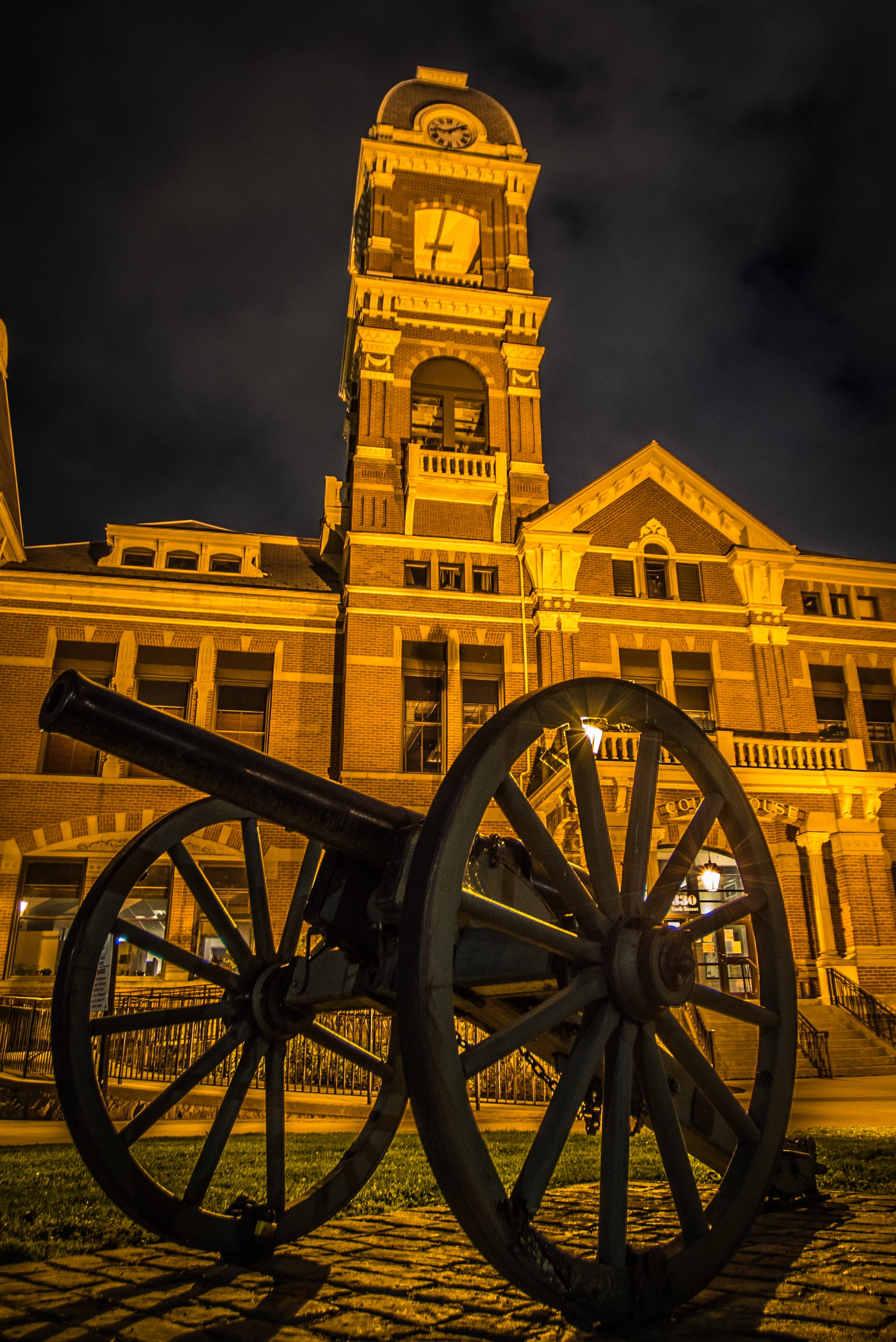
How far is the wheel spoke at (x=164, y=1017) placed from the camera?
4.02 meters

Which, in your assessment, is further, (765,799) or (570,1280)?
(765,799)

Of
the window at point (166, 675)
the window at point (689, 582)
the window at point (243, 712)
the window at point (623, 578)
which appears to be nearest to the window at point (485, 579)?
the window at point (623, 578)

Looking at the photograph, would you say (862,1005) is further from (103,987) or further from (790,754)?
(103,987)

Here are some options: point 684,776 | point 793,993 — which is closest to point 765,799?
point 684,776

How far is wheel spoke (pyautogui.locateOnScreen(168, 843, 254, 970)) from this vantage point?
425cm

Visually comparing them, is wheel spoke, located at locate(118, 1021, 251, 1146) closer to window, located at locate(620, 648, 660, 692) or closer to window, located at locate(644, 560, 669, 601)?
window, located at locate(620, 648, 660, 692)

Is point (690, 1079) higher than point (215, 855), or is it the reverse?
point (215, 855)

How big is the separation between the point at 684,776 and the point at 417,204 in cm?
1712

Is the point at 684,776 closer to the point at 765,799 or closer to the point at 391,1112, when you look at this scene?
the point at 765,799

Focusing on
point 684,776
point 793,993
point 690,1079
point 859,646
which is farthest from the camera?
point 859,646

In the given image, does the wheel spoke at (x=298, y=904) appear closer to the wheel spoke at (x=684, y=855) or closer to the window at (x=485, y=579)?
the wheel spoke at (x=684, y=855)

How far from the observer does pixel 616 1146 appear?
2.85 m

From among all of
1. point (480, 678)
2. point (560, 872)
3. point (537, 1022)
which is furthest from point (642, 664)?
point (537, 1022)

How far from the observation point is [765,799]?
706 inches
